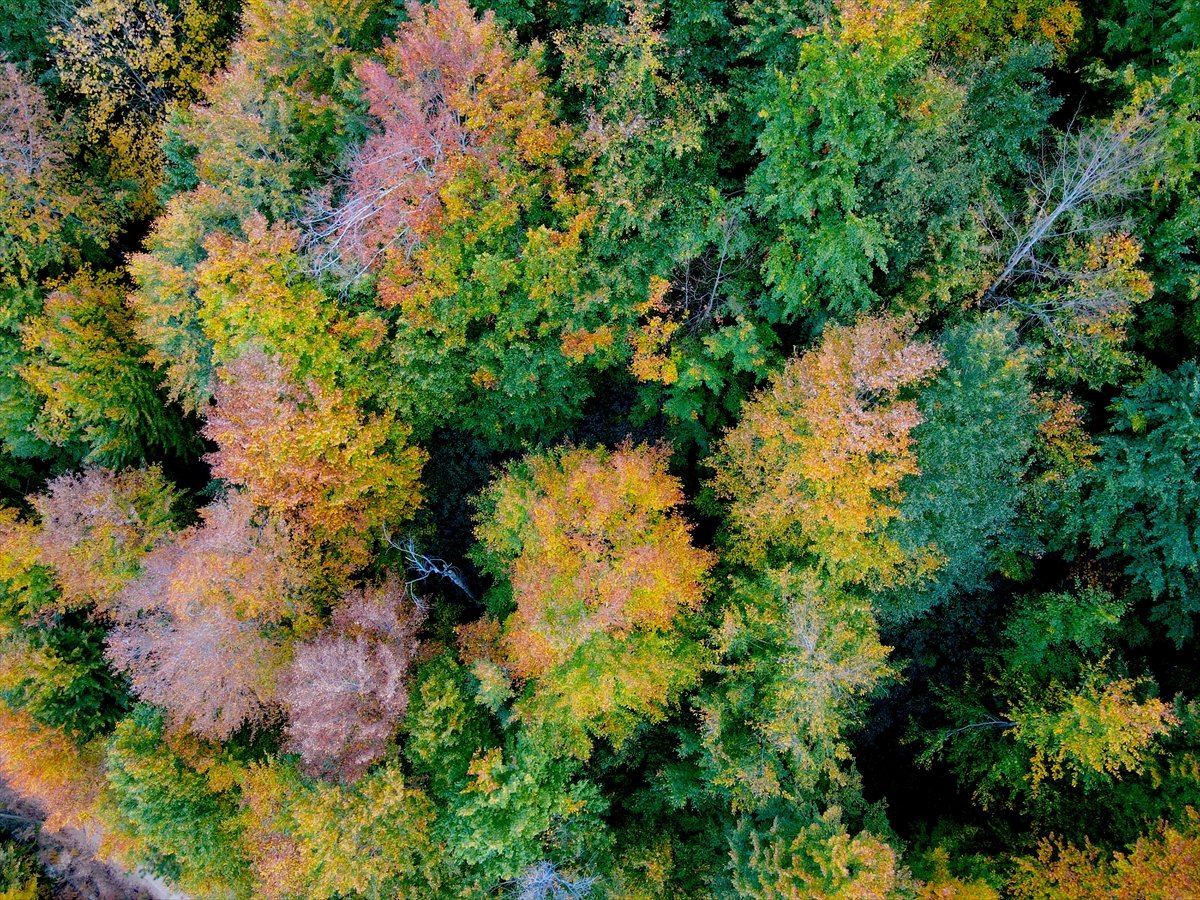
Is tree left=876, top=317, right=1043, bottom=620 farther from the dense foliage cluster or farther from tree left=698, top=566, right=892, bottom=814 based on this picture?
tree left=698, top=566, right=892, bottom=814

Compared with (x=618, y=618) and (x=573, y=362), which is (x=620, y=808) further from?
(x=573, y=362)

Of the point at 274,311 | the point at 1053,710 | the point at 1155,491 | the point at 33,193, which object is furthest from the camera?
the point at 33,193

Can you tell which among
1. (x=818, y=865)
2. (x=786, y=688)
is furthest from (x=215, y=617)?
(x=818, y=865)

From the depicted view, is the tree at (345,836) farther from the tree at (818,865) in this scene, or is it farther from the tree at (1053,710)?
the tree at (1053,710)

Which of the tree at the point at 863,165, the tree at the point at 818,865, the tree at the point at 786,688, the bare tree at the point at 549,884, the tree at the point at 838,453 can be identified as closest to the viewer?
the tree at the point at 818,865

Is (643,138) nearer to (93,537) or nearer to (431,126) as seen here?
(431,126)

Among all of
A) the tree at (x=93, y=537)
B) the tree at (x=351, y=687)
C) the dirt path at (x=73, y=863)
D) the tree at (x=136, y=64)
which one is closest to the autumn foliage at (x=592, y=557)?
the tree at (x=351, y=687)
